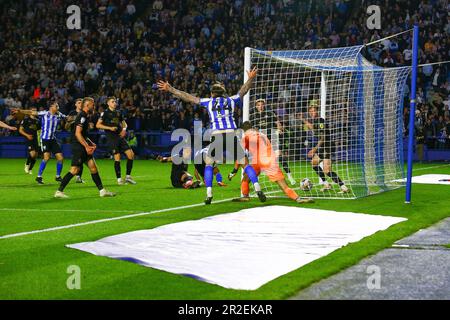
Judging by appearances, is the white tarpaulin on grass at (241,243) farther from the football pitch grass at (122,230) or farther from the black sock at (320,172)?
the black sock at (320,172)

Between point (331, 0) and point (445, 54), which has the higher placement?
point (331, 0)

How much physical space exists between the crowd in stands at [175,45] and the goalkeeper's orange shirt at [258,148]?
1649 cm

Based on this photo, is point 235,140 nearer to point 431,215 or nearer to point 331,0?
point 431,215

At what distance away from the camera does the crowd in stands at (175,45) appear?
3011 cm

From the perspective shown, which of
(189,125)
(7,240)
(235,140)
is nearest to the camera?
(7,240)

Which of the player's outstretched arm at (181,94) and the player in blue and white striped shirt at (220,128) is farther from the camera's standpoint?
the player's outstretched arm at (181,94)

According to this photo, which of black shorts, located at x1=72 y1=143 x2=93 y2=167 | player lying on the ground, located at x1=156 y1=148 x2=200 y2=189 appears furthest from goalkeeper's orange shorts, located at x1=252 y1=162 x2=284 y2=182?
player lying on the ground, located at x1=156 y1=148 x2=200 y2=189

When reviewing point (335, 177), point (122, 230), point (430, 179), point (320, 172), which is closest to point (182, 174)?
point (320, 172)

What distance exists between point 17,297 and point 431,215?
714cm

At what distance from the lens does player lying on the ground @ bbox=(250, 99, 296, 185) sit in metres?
14.9

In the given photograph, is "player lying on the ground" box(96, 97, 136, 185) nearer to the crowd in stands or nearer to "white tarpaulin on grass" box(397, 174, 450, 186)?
"white tarpaulin on grass" box(397, 174, 450, 186)

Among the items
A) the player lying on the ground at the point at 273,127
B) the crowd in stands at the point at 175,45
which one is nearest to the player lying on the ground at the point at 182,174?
the player lying on the ground at the point at 273,127
